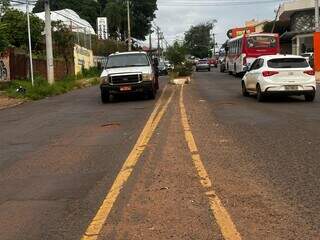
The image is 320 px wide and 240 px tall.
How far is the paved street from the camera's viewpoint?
239 inches

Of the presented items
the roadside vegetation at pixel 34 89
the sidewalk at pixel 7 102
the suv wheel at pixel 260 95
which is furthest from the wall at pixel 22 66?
the suv wheel at pixel 260 95

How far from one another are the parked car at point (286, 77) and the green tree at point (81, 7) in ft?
288

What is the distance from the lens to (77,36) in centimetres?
5762

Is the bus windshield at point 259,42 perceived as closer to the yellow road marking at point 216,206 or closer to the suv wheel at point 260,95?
the suv wheel at point 260,95

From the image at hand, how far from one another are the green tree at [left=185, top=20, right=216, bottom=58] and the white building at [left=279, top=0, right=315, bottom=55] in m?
79.5

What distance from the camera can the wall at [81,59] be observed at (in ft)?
178

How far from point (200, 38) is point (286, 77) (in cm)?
13524

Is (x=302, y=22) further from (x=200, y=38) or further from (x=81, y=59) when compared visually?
(x=200, y=38)

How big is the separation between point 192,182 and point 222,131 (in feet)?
16.6

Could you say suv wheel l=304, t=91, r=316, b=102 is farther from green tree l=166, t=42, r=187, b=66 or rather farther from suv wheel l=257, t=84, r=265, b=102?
green tree l=166, t=42, r=187, b=66

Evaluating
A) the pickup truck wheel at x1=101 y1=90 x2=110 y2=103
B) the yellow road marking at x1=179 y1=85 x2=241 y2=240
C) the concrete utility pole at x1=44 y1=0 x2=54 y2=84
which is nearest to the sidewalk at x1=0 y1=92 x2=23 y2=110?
the pickup truck wheel at x1=101 y1=90 x2=110 y2=103

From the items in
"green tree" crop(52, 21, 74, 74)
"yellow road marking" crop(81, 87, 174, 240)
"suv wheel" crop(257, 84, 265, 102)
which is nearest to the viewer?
"yellow road marking" crop(81, 87, 174, 240)

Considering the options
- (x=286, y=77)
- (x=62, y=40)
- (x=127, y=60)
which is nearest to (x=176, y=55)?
(x=62, y=40)

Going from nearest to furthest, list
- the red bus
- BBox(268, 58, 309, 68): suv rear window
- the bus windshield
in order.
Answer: BBox(268, 58, 309, 68): suv rear window
the red bus
the bus windshield
